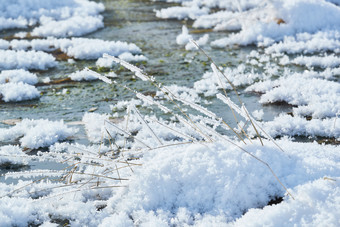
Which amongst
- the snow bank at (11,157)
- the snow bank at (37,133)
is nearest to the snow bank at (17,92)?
the snow bank at (37,133)

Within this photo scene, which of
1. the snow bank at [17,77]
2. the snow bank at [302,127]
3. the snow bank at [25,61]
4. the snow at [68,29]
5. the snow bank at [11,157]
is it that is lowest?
the snow bank at [11,157]

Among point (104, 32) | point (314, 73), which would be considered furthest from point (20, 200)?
point (104, 32)

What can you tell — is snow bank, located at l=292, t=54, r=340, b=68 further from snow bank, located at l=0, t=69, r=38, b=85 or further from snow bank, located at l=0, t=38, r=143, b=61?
snow bank, located at l=0, t=69, r=38, b=85

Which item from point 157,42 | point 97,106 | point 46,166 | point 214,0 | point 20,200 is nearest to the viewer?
point 20,200

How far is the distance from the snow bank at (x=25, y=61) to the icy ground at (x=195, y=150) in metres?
0.02

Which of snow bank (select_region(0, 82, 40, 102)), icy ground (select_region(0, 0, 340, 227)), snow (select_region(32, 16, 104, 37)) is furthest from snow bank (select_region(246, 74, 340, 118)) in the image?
snow (select_region(32, 16, 104, 37))

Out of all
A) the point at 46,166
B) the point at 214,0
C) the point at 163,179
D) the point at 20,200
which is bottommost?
the point at 46,166

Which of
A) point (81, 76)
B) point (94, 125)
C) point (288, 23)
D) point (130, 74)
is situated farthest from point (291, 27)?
point (94, 125)

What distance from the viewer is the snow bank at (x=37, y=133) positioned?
373cm

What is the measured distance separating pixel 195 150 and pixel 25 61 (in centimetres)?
509

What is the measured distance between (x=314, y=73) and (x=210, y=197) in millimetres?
3944

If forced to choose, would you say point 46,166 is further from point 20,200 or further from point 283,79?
point 283,79

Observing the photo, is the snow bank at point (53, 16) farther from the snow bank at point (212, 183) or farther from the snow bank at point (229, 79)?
the snow bank at point (212, 183)

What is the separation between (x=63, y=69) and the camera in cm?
643
